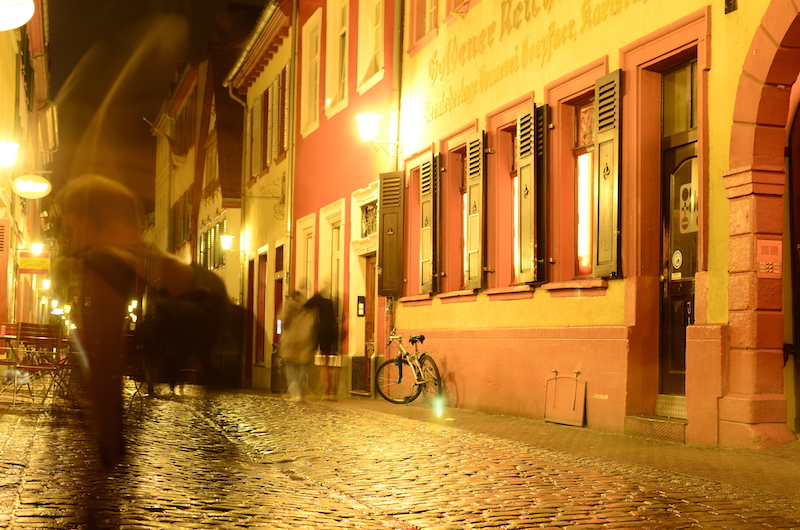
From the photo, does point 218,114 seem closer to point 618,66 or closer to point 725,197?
point 618,66

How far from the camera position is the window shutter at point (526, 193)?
41.8ft

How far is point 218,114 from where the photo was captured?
31750 mm

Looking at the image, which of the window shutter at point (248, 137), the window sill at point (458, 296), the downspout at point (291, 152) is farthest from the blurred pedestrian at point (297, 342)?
the window shutter at point (248, 137)

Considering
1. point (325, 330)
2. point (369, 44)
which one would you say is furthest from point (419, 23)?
point (325, 330)

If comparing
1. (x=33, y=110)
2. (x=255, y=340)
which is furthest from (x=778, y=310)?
(x=33, y=110)

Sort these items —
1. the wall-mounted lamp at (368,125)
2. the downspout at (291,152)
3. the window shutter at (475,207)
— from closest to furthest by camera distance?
1. the window shutter at (475,207)
2. the wall-mounted lamp at (368,125)
3. the downspout at (291,152)

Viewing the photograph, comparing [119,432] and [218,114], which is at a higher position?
[218,114]

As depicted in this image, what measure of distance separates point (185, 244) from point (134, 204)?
36305 millimetres

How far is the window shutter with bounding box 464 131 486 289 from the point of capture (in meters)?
14.3

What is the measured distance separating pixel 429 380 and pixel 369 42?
6.84 meters

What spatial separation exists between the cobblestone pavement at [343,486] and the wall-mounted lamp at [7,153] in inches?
364

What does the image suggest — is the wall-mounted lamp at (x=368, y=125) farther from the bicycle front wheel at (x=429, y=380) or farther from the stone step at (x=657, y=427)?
the stone step at (x=657, y=427)

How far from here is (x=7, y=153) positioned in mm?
19047

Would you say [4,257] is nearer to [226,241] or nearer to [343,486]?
[226,241]
